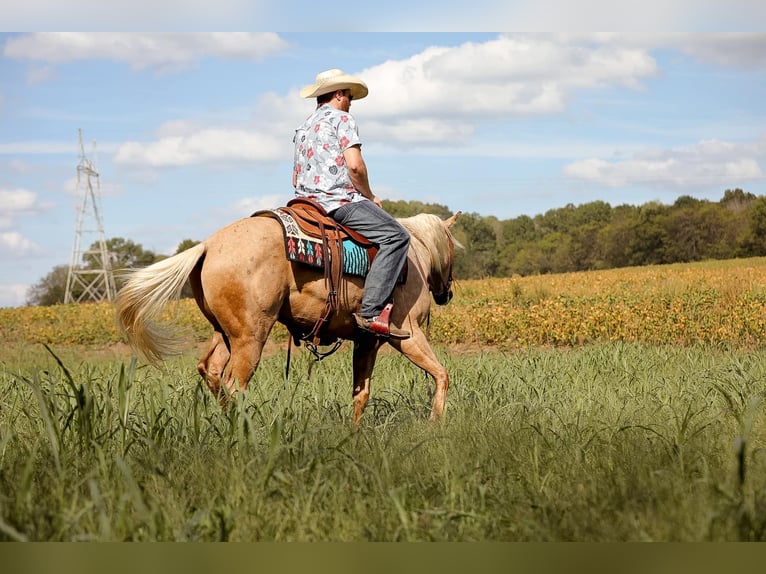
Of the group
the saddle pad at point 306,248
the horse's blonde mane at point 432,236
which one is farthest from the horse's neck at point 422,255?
the saddle pad at point 306,248

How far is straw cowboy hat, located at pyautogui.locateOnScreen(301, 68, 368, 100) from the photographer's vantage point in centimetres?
613

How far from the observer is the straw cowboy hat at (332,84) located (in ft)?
20.1

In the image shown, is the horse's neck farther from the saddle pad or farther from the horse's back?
the horse's back

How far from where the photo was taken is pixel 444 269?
23.7 ft

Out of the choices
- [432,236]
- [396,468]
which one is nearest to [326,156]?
[432,236]

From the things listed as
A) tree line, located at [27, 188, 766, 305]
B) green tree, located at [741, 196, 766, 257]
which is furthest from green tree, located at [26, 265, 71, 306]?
green tree, located at [741, 196, 766, 257]

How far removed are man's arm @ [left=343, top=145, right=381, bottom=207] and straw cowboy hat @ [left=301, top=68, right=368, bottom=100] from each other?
1.84 feet

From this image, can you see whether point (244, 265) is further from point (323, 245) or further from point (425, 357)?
point (425, 357)

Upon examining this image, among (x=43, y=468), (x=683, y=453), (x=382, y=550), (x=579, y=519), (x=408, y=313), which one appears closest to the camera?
(x=382, y=550)

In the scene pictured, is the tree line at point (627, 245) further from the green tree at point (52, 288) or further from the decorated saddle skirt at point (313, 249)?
the decorated saddle skirt at point (313, 249)

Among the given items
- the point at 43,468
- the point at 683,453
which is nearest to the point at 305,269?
the point at 43,468

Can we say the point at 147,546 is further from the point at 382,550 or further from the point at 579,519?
the point at 579,519

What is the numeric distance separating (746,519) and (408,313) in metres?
3.72

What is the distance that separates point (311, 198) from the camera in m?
6.14
